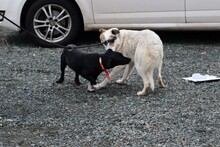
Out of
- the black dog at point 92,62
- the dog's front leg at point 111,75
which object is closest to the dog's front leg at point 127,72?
the dog's front leg at point 111,75

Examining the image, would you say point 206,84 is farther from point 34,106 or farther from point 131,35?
point 34,106

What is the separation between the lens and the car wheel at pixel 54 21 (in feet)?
25.7

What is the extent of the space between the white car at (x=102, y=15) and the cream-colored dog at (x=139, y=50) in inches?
79.1

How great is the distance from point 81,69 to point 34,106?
0.72 meters

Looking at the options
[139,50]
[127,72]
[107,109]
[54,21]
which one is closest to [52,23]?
[54,21]

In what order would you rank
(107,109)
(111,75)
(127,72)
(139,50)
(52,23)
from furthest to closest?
(52,23), (127,72), (111,75), (139,50), (107,109)

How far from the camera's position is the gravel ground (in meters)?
4.18

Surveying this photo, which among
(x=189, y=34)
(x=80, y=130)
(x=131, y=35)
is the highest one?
(x=131, y=35)

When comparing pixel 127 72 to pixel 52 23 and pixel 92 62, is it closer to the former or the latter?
pixel 92 62

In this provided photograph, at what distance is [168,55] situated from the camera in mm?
7324

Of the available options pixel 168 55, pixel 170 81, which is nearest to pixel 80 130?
pixel 170 81

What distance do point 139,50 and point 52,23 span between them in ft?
9.22

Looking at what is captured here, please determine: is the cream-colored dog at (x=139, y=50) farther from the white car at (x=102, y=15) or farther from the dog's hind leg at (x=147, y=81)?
the white car at (x=102, y=15)

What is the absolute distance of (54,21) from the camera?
7.84m
